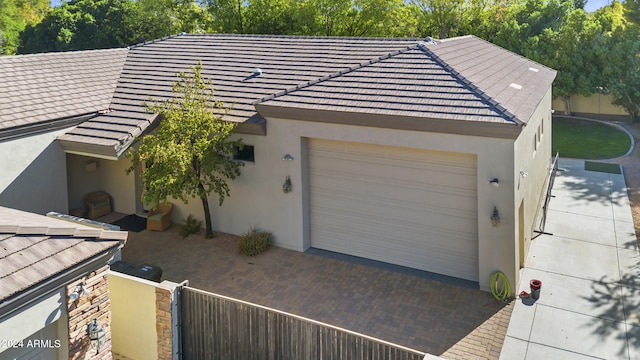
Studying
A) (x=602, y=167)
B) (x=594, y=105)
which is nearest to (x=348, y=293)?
(x=602, y=167)

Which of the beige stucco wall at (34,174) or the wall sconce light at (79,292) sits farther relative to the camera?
the beige stucco wall at (34,174)

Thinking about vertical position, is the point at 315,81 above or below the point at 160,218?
above

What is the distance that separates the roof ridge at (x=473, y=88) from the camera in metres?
10.6

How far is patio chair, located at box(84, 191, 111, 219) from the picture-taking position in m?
16.4

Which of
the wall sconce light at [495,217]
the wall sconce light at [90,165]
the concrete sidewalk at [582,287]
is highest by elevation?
the wall sconce light at [90,165]

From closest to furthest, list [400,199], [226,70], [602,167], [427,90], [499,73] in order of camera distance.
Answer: [427,90], [400,199], [499,73], [226,70], [602,167]

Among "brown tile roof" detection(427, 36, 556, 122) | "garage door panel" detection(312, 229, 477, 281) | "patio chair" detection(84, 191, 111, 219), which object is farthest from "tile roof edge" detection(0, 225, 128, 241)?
"patio chair" detection(84, 191, 111, 219)

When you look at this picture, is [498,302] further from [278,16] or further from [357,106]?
[278,16]

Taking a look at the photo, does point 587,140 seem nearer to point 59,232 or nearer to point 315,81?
point 315,81

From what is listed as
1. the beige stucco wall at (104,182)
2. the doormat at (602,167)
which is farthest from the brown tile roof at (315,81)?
the doormat at (602,167)

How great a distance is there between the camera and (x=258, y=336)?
8742 millimetres

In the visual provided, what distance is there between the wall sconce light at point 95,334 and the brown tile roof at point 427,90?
7044mm

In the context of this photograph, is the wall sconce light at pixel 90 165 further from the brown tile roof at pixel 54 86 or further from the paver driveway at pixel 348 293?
the paver driveway at pixel 348 293

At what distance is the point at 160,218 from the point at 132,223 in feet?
4.35
